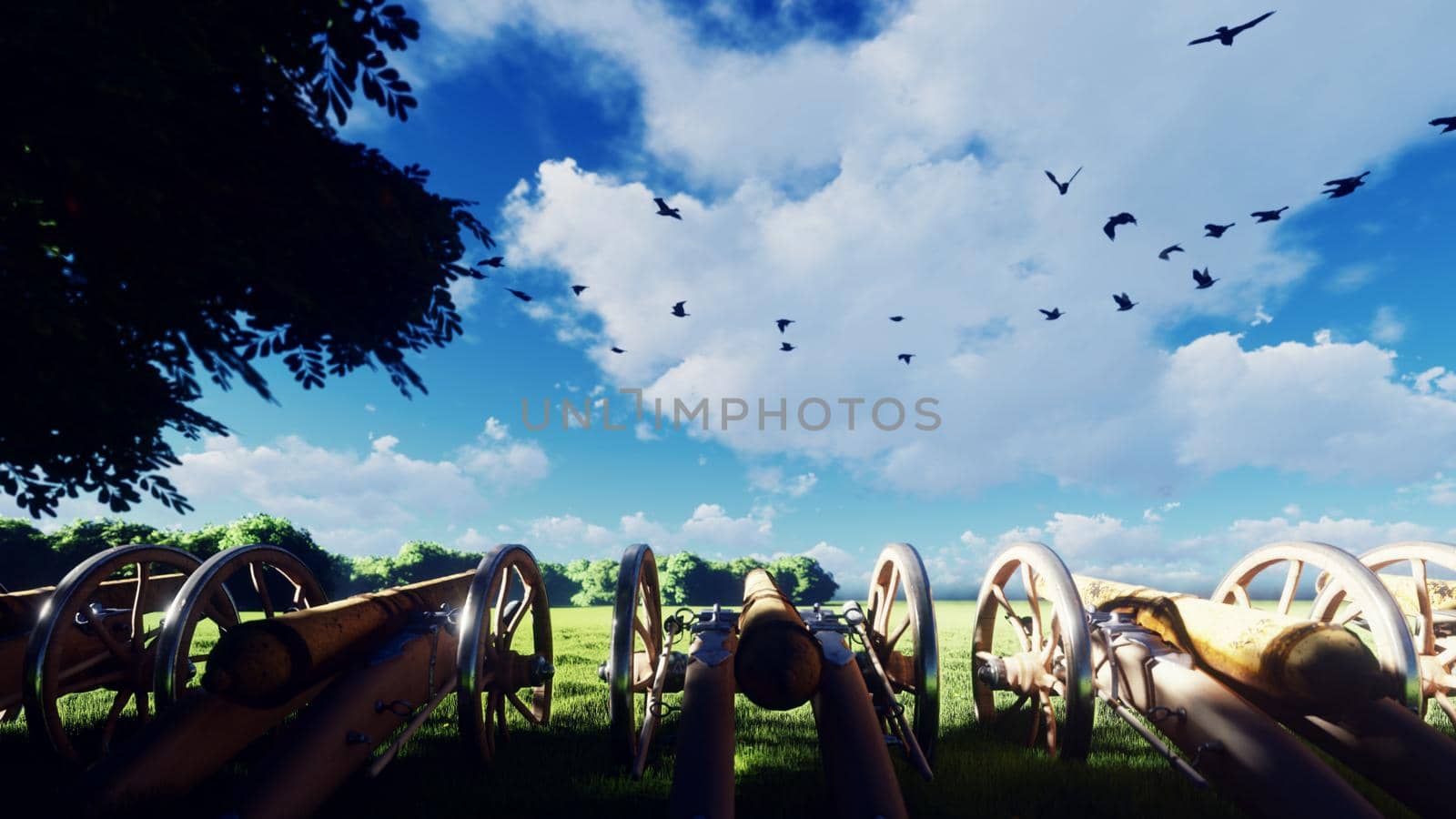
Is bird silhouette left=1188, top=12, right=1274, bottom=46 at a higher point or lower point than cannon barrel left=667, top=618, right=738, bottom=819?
higher

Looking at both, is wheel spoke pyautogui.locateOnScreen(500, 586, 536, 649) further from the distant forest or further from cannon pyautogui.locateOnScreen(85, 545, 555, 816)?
the distant forest

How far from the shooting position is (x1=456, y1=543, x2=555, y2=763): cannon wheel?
430cm

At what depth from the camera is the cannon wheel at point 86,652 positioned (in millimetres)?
4449

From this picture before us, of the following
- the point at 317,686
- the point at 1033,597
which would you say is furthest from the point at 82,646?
the point at 1033,597

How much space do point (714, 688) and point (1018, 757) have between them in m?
2.59

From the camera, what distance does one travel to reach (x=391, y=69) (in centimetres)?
529

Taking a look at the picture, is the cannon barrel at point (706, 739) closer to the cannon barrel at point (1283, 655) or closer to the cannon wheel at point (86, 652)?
the cannon barrel at point (1283, 655)

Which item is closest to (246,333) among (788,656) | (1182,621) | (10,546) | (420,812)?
(420,812)

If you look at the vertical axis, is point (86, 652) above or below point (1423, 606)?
below

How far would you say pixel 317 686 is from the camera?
4652 millimetres

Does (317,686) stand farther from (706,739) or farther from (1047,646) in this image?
(1047,646)

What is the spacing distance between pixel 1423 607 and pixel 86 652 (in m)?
10.8

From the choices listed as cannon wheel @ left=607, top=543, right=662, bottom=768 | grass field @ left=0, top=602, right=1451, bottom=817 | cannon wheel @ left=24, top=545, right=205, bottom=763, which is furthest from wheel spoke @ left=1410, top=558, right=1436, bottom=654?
cannon wheel @ left=24, top=545, right=205, bottom=763

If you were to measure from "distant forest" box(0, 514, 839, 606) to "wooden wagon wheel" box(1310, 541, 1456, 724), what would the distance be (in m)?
5.68
